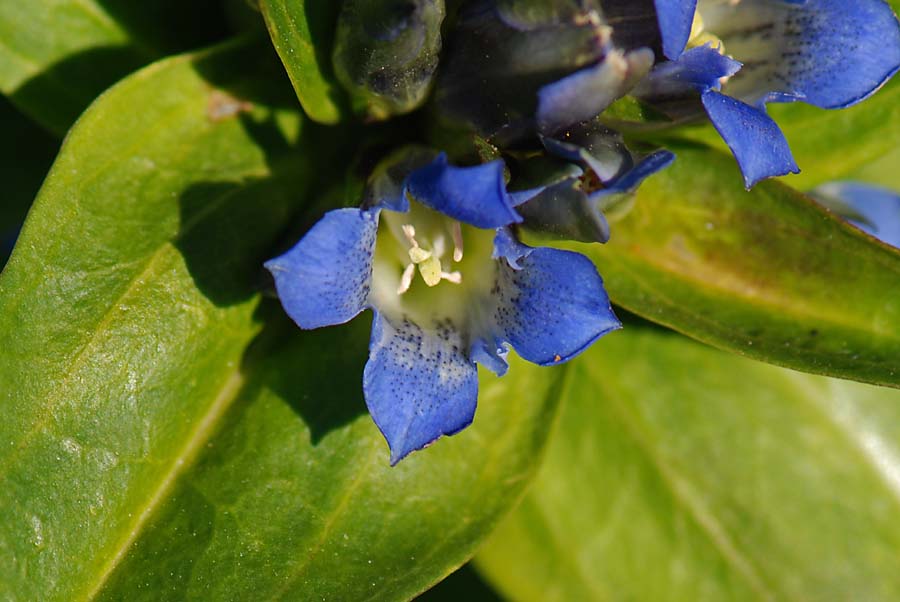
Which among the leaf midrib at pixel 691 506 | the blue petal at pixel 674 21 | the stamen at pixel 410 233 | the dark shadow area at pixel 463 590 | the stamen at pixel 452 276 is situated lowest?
the dark shadow area at pixel 463 590

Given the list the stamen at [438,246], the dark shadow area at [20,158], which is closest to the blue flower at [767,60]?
the stamen at [438,246]

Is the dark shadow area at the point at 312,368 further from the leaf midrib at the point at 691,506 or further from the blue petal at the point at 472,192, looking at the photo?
the leaf midrib at the point at 691,506

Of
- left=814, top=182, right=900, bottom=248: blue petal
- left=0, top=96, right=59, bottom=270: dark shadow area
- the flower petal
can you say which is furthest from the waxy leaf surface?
left=814, top=182, right=900, bottom=248: blue petal

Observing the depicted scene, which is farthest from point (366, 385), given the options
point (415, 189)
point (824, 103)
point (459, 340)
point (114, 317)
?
point (824, 103)

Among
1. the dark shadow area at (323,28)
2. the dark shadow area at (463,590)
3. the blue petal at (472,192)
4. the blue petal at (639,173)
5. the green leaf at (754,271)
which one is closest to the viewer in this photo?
the blue petal at (472,192)

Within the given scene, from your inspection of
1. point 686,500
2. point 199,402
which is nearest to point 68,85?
point 199,402

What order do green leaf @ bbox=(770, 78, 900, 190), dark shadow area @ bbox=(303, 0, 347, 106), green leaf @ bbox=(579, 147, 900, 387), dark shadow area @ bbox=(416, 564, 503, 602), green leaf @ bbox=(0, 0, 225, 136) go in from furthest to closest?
dark shadow area @ bbox=(416, 564, 503, 602), green leaf @ bbox=(770, 78, 900, 190), green leaf @ bbox=(0, 0, 225, 136), green leaf @ bbox=(579, 147, 900, 387), dark shadow area @ bbox=(303, 0, 347, 106)

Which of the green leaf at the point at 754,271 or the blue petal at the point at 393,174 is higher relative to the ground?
the blue petal at the point at 393,174

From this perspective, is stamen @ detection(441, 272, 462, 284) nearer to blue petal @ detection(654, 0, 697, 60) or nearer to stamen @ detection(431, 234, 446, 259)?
stamen @ detection(431, 234, 446, 259)
